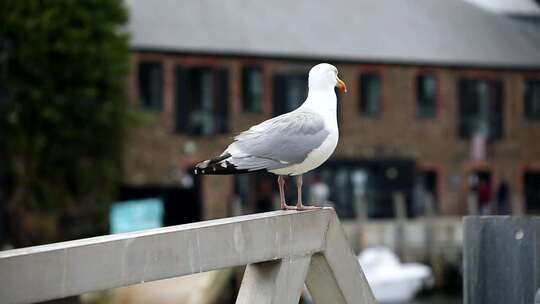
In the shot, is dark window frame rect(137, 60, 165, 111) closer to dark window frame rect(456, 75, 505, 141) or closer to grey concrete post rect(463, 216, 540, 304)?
dark window frame rect(456, 75, 505, 141)

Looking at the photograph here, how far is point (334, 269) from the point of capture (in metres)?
6.36

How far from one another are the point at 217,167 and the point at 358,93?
3976 centimetres

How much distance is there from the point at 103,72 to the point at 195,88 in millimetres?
7082

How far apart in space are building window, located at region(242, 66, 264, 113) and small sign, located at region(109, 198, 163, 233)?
1229 centimetres

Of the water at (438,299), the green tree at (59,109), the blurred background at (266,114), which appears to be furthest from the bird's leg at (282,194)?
the water at (438,299)

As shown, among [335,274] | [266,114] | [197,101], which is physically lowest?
[266,114]

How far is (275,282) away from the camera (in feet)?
19.6

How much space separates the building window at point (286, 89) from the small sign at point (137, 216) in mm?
12706

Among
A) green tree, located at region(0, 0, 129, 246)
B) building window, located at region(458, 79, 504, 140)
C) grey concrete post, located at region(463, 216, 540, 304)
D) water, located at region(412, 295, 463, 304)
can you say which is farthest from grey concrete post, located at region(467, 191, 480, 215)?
grey concrete post, located at region(463, 216, 540, 304)

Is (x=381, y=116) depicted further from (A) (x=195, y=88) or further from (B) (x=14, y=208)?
(B) (x=14, y=208)

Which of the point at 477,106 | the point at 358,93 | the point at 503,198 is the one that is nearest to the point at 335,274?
the point at 358,93

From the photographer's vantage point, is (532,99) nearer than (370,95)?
No

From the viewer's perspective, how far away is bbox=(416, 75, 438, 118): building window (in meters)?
47.4

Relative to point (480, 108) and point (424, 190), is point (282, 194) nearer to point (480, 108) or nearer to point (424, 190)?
point (424, 190)
